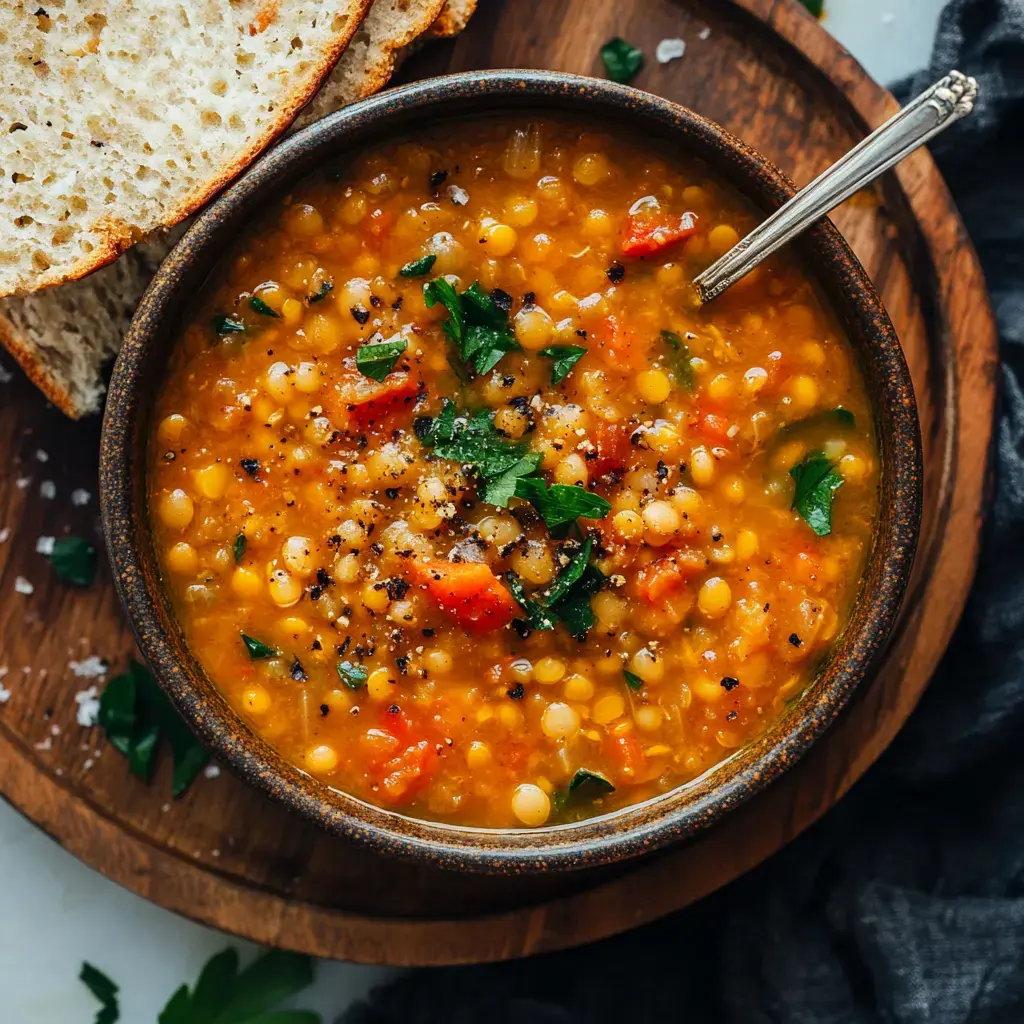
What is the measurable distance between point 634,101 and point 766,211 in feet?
1.35

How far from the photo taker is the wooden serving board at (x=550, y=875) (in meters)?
3.27

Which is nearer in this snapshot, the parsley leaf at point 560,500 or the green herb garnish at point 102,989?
the parsley leaf at point 560,500

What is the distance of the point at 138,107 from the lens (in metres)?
3.06

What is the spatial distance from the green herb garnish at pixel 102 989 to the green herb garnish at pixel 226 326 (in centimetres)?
200

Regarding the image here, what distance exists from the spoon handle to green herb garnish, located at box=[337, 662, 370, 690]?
47.1 inches

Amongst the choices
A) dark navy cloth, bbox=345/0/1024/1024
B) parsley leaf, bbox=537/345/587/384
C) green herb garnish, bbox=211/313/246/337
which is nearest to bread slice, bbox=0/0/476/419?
green herb garnish, bbox=211/313/246/337

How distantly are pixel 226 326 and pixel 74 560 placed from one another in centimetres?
89

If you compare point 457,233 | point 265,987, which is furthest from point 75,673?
point 457,233

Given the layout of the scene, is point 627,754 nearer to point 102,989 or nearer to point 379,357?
point 379,357

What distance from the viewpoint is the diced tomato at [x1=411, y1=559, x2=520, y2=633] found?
279 centimetres

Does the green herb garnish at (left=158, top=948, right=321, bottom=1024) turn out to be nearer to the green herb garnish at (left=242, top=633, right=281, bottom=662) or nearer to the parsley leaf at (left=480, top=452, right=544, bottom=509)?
the green herb garnish at (left=242, top=633, right=281, bottom=662)

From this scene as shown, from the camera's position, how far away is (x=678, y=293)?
2871mm

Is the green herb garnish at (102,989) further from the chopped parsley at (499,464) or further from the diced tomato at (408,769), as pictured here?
the chopped parsley at (499,464)

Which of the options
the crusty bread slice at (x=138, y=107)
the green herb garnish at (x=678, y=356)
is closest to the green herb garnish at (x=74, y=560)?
the crusty bread slice at (x=138, y=107)
